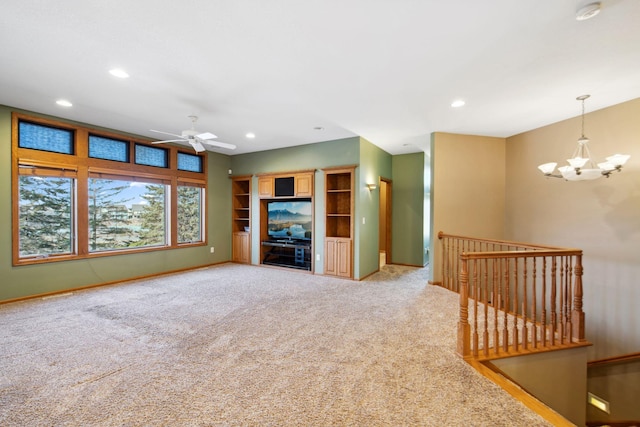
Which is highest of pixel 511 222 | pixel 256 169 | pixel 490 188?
pixel 256 169

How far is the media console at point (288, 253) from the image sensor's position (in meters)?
6.18

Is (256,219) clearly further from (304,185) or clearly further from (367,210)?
(367,210)

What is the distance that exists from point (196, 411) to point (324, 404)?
2.84 feet

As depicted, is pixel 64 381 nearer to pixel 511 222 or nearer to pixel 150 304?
pixel 150 304

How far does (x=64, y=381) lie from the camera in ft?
7.30

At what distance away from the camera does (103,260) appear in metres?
5.01

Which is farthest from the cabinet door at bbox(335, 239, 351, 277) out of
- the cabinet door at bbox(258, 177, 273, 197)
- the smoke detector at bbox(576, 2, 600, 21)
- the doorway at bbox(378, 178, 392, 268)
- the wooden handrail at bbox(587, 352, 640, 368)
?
the smoke detector at bbox(576, 2, 600, 21)

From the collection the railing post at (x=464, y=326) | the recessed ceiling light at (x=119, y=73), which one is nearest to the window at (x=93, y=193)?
the recessed ceiling light at (x=119, y=73)

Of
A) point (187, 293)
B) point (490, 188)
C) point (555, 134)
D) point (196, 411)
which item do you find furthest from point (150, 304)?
point (555, 134)

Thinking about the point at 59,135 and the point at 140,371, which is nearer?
the point at 140,371

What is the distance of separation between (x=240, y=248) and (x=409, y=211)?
4313 millimetres

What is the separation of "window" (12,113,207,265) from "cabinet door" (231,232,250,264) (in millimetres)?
916

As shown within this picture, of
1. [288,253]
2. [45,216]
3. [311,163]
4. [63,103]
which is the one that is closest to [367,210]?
[311,163]

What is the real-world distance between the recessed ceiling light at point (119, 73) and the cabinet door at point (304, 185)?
11.6 feet
